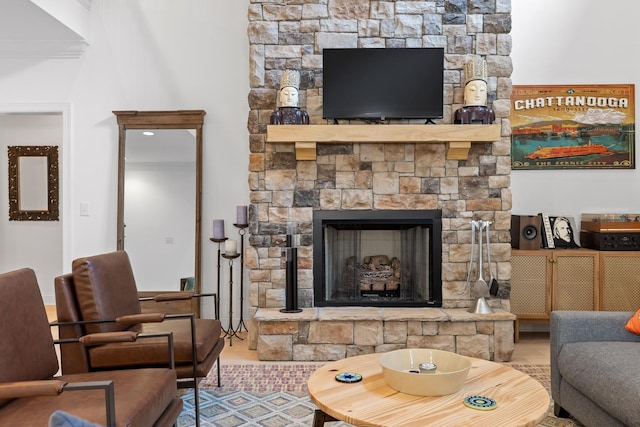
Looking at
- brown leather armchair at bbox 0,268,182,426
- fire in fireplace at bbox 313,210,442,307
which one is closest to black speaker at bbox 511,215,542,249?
fire in fireplace at bbox 313,210,442,307

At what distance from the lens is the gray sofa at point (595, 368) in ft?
6.37

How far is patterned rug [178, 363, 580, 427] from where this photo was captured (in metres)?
2.57

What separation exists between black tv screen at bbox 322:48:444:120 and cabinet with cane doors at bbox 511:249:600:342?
1.43 m

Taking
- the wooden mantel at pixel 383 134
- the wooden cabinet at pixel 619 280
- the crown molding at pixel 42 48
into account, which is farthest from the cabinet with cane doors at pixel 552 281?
the crown molding at pixel 42 48

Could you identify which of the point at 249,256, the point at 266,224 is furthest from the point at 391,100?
the point at 249,256

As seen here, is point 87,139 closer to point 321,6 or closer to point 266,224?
point 266,224

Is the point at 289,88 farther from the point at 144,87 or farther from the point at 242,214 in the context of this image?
the point at 144,87

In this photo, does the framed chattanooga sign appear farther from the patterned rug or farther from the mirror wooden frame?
the mirror wooden frame

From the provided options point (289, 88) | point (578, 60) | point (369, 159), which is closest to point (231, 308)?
point (369, 159)

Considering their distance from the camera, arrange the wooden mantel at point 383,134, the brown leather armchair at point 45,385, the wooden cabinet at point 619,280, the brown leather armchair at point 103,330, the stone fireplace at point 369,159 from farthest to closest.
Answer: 1. the wooden cabinet at point 619,280
2. the stone fireplace at point 369,159
3. the wooden mantel at point 383,134
4. the brown leather armchair at point 103,330
5. the brown leather armchair at point 45,385

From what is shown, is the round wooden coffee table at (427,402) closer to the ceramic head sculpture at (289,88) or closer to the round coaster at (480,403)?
the round coaster at (480,403)

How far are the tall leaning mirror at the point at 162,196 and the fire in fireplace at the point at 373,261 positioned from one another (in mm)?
1185

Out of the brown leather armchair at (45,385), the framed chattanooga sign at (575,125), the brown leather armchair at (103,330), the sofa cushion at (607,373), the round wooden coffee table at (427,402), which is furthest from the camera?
the framed chattanooga sign at (575,125)

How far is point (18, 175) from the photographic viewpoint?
5559 mm
